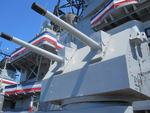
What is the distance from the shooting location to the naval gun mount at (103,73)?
300cm

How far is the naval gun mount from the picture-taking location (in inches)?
118

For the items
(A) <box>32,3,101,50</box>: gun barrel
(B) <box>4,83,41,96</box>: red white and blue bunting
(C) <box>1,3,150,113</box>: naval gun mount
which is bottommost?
(C) <box>1,3,150,113</box>: naval gun mount

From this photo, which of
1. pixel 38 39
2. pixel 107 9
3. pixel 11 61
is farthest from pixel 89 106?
pixel 11 61

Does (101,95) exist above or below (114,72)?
below

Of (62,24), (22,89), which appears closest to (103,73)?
(62,24)

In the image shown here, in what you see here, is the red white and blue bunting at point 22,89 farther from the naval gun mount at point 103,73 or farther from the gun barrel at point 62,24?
the gun barrel at point 62,24

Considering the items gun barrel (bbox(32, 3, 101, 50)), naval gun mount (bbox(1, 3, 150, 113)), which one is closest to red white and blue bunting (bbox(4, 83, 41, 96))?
naval gun mount (bbox(1, 3, 150, 113))

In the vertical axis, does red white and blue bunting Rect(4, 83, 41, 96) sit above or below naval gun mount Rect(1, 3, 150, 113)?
above

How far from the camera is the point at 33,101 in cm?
1205

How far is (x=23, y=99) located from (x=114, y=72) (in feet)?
44.5

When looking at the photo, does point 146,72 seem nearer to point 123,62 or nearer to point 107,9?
point 123,62

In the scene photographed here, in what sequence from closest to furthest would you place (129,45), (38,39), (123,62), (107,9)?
(123,62)
(129,45)
(107,9)
(38,39)

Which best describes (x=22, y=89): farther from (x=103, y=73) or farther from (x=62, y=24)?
(x=103, y=73)

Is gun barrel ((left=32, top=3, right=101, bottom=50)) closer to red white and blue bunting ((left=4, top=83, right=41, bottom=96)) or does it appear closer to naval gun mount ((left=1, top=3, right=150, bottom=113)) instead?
naval gun mount ((left=1, top=3, right=150, bottom=113))
